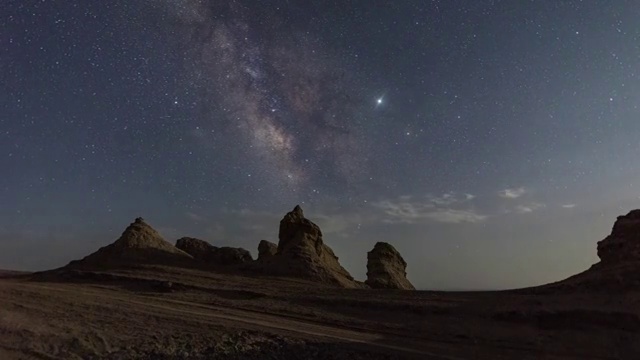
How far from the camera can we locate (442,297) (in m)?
23.7

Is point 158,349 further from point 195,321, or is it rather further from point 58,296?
point 58,296

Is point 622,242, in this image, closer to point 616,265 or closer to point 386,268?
point 616,265

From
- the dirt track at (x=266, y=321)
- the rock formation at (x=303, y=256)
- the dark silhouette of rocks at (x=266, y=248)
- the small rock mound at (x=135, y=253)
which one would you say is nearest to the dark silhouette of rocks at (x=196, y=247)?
the small rock mound at (x=135, y=253)

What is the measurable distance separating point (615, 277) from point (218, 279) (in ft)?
82.5

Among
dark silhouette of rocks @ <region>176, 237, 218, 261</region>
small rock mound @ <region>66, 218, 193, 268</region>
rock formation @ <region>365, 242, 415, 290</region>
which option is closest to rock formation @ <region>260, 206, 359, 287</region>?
rock formation @ <region>365, 242, 415, 290</region>

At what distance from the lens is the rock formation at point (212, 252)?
135ft

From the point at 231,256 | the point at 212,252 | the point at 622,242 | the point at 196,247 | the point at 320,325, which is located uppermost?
the point at 196,247

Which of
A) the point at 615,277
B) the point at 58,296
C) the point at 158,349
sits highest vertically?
the point at 615,277

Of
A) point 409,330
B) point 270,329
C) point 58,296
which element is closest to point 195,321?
point 270,329

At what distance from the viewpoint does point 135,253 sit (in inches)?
1486

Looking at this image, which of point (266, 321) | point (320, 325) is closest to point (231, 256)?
point (266, 321)

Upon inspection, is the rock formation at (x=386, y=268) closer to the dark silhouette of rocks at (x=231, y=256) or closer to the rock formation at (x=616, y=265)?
the dark silhouette of rocks at (x=231, y=256)

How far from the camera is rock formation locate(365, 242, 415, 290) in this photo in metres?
43.0

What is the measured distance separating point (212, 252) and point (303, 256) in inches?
457
